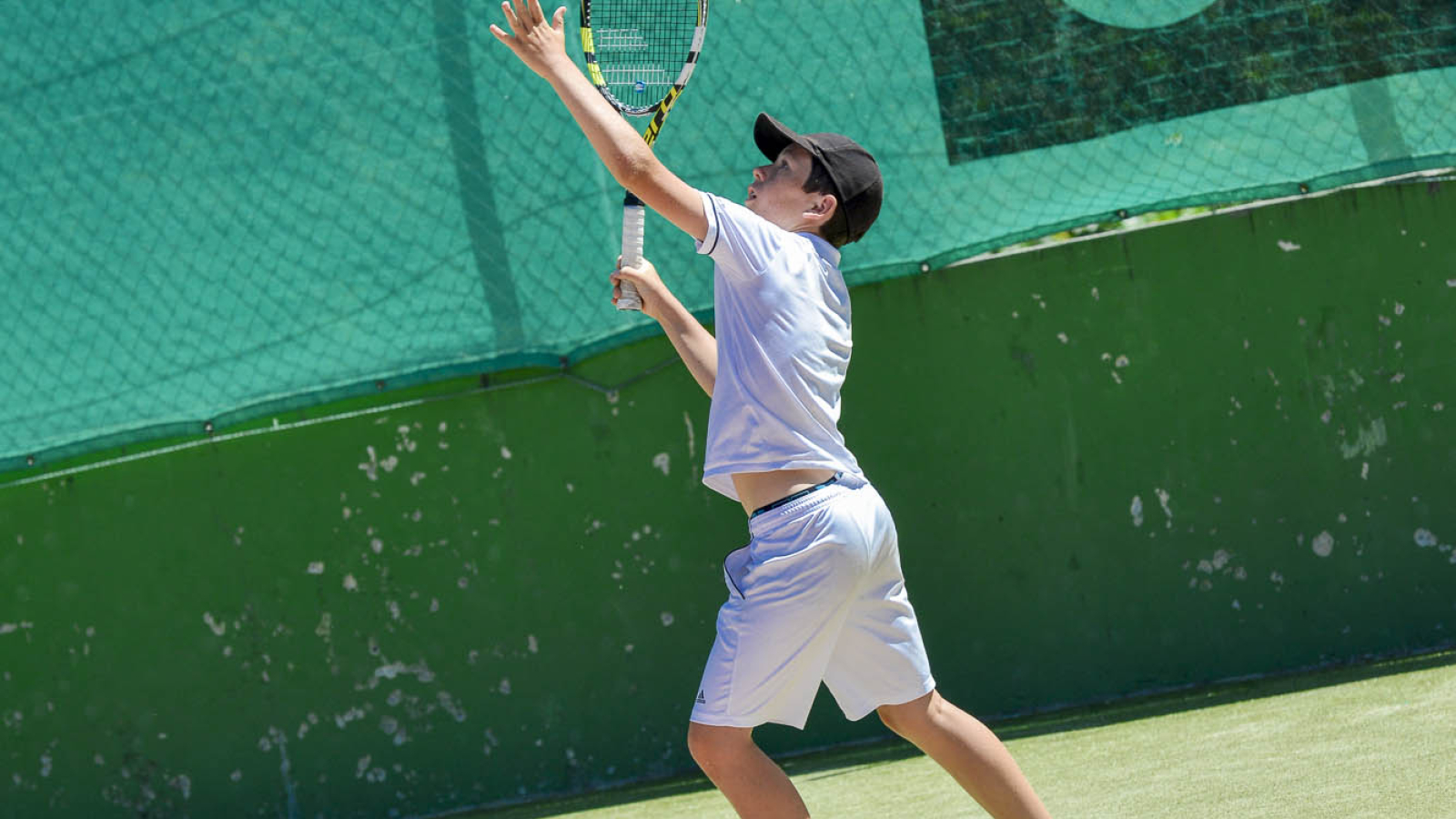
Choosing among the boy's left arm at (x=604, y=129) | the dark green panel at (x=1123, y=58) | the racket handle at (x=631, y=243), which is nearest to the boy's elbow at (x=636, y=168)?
the boy's left arm at (x=604, y=129)

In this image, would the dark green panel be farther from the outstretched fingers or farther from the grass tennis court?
the outstretched fingers

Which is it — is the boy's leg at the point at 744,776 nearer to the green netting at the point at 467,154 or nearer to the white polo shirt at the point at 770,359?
the white polo shirt at the point at 770,359

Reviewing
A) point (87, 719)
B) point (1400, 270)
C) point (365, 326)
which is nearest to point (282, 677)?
point (87, 719)

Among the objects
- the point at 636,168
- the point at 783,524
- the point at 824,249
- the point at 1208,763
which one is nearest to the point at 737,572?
the point at 783,524

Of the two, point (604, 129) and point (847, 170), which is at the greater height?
point (604, 129)

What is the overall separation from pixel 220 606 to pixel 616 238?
1.67 metres

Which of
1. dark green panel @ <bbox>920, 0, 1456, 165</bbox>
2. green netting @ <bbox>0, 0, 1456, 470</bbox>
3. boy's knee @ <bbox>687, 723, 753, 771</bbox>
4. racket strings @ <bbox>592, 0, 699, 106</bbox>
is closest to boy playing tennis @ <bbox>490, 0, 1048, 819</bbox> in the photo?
boy's knee @ <bbox>687, 723, 753, 771</bbox>

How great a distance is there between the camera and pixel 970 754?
2633 mm

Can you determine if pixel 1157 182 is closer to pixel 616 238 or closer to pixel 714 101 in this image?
pixel 714 101

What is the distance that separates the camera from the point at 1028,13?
4.51 meters

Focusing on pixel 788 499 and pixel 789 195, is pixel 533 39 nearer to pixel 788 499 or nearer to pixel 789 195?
pixel 789 195

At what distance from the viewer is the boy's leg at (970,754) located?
2607 millimetres

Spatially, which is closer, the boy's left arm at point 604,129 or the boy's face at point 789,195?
the boy's left arm at point 604,129

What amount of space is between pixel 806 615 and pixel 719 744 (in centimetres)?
27
